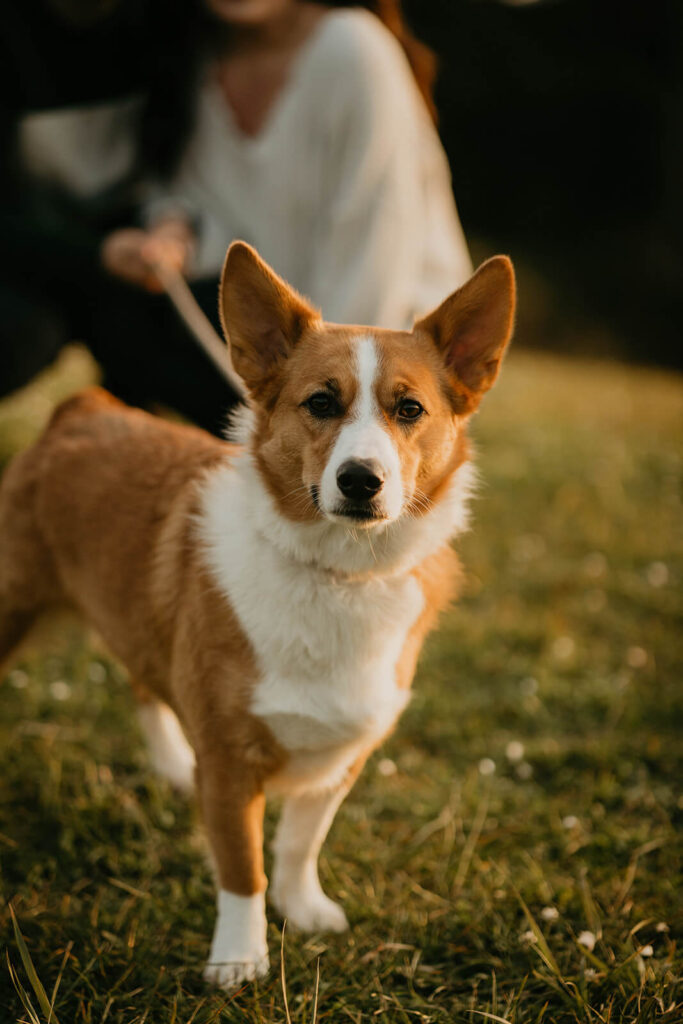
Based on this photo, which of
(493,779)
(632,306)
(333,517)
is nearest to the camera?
(333,517)

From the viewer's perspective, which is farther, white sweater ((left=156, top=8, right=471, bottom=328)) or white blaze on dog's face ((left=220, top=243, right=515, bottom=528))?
white sweater ((left=156, top=8, right=471, bottom=328))

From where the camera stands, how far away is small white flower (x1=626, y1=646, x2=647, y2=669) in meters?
4.06

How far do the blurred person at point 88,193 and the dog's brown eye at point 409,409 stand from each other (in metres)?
1.65

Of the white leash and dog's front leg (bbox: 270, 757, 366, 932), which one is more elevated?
the white leash

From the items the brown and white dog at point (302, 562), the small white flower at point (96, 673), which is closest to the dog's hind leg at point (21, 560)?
the brown and white dog at point (302, 562)

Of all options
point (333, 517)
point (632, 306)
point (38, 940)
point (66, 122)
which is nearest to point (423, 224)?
point (66, 122)

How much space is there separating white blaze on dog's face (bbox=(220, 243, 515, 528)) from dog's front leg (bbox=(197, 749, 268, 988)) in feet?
2.34

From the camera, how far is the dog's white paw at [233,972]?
7.41 ft

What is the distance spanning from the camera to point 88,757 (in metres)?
3.25

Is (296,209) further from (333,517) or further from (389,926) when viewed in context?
(389,926)

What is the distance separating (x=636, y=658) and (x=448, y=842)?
1657mm

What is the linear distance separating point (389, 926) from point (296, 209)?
9.14 feet

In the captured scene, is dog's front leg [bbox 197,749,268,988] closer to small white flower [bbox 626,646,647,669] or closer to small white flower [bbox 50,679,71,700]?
small white flower [bbox 50,679,71,700]

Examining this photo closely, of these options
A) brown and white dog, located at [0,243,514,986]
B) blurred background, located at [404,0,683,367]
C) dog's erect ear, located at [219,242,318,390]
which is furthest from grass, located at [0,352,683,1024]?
blurred background, located at [404,0,683,367]
